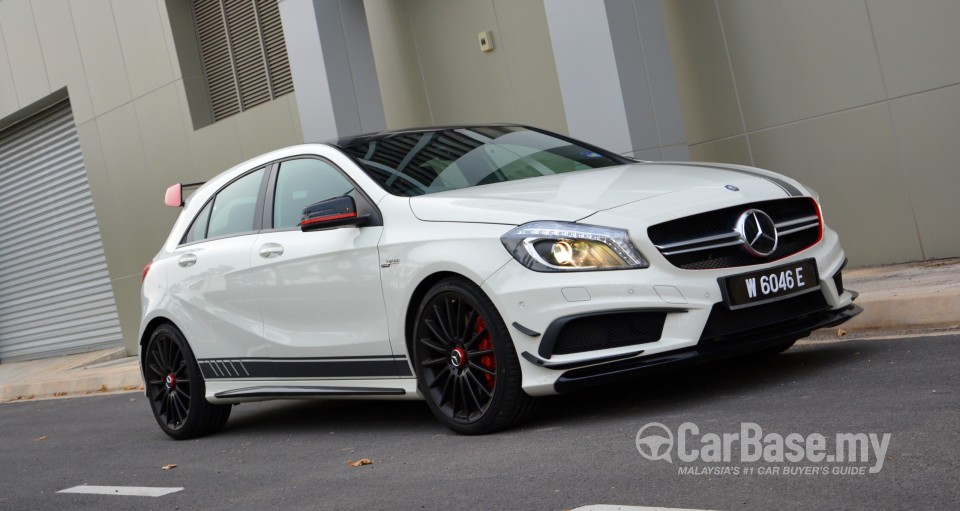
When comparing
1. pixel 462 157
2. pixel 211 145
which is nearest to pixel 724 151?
pixel 462 157

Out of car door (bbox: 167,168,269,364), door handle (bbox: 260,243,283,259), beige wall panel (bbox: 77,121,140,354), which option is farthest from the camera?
beige wall panel (bbox: 77,121,140,354)

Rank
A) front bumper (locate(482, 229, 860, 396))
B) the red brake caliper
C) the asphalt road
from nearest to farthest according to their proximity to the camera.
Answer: the asphalt road
front bumper (locate(482, 229, 860, 396))
the red brake caliper

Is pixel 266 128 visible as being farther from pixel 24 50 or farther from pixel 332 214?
pixel 332 214

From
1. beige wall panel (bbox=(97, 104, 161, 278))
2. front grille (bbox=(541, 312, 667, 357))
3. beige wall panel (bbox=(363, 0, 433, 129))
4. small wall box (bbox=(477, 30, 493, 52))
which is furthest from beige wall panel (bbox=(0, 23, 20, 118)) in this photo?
front grille (bbox=(541, 312, 667, 357))

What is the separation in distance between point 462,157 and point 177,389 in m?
2.69

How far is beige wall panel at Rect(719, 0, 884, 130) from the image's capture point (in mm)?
9398

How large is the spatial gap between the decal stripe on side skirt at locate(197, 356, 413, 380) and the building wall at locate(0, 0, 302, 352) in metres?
8.52

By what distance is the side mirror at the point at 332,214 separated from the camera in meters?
5.97

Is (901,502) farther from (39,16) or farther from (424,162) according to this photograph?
(39,16)

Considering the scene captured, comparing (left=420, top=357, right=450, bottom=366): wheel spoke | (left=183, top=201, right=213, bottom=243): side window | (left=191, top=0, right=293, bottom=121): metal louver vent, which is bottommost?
(left=420, top=357, right=450, bottom=366): wheel spoke

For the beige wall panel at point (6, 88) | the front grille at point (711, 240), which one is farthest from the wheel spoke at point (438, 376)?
the beige wall panel at point (6, 88)

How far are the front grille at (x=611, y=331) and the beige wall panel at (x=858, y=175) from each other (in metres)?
4.97

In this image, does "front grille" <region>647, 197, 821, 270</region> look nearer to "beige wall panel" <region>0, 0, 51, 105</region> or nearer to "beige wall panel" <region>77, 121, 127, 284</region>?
"beige wall panel" <region>77, 121, 127, 284</region>

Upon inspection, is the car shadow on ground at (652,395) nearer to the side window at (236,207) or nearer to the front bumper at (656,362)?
the front bumper at (656,362)
